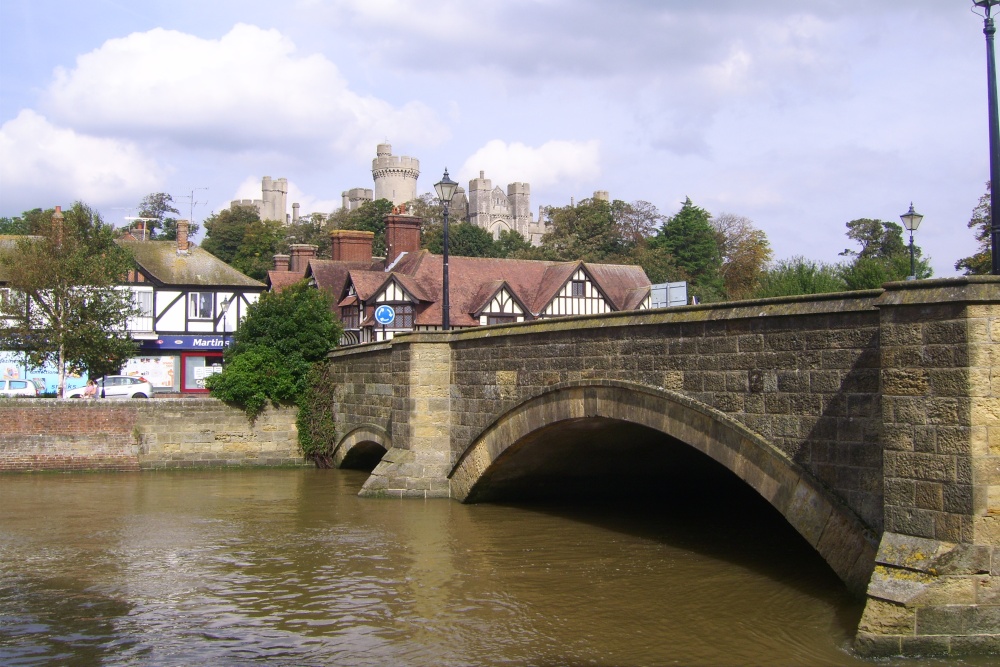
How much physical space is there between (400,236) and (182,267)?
9.25 meters

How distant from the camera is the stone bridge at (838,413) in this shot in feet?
26.1

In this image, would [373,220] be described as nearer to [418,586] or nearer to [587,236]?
[587,236]

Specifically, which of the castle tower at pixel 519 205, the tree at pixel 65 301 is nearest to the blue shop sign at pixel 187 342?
the tree at pixel 65 301

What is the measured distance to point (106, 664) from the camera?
9000mm

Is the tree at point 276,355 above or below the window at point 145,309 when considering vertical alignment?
below

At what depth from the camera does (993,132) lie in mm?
9352

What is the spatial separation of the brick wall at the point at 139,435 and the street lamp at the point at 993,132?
20.4m

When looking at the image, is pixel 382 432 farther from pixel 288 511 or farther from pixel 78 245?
pixel 78 245

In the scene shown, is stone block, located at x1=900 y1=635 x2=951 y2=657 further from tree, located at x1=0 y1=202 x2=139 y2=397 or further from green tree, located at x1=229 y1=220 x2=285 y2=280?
green tree, located at x1=229 y1=220 x2=285 y2=280

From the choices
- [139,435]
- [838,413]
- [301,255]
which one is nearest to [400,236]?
[301,255]

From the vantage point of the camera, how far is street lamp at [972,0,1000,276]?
9.03 metres

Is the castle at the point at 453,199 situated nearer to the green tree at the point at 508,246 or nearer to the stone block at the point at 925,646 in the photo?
the green tree at the point at 508,246

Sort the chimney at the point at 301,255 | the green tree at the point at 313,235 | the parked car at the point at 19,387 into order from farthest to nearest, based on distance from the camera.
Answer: the green tree at the point at 313,235 < the chimney at the point at 301,255 < the parked car at the point at 19,387

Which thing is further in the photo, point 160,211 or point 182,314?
point 160,211
